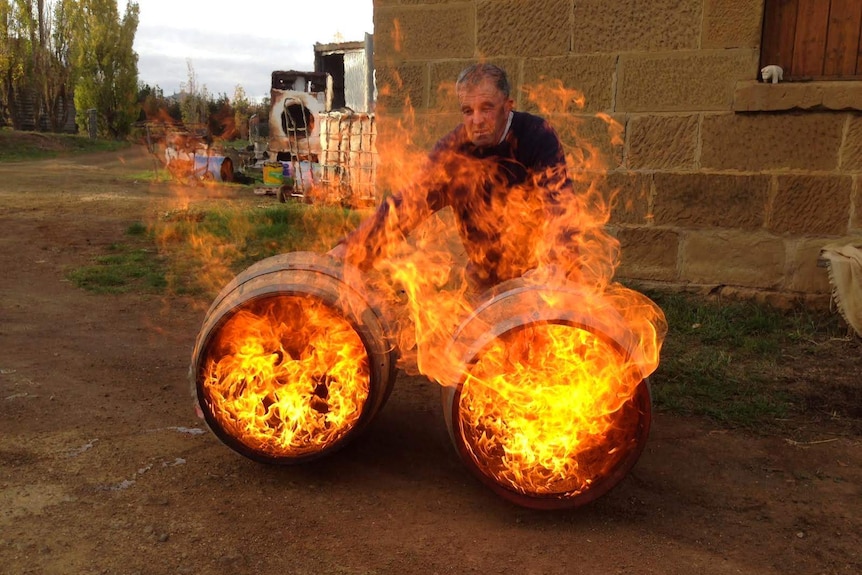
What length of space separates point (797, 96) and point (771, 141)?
0.40 meters

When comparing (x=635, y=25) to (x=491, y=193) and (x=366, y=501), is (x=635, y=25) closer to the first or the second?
(x=491, y=193)

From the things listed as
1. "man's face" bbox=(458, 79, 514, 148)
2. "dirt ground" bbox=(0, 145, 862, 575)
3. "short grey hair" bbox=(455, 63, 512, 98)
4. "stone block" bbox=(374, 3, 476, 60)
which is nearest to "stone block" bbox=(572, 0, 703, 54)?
"stone block" bbox=(374, 3, 476, 60)

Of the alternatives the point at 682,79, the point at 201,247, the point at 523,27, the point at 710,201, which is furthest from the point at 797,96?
the point at 201,247

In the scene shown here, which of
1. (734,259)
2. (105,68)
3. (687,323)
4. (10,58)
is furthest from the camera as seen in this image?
(105,68)

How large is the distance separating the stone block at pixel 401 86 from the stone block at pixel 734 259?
2.91 metres

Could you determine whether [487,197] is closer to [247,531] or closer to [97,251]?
[247,531]

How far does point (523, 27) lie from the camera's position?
6164 millimetres

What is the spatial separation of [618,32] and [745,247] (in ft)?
7.30

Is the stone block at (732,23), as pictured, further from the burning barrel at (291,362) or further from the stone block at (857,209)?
the burning barrel at (291,362)

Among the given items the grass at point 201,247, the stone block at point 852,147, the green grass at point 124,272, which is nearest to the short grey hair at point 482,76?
the stone block at point 852,147

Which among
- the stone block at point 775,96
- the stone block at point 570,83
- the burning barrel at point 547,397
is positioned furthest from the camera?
the stone block at point 570,83

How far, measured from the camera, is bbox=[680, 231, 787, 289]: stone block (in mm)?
5848

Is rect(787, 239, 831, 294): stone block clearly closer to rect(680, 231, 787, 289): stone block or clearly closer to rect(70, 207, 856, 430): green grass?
rect(680, 231, 787, 289): stone block

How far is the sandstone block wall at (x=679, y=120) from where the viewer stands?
18.3 feet
